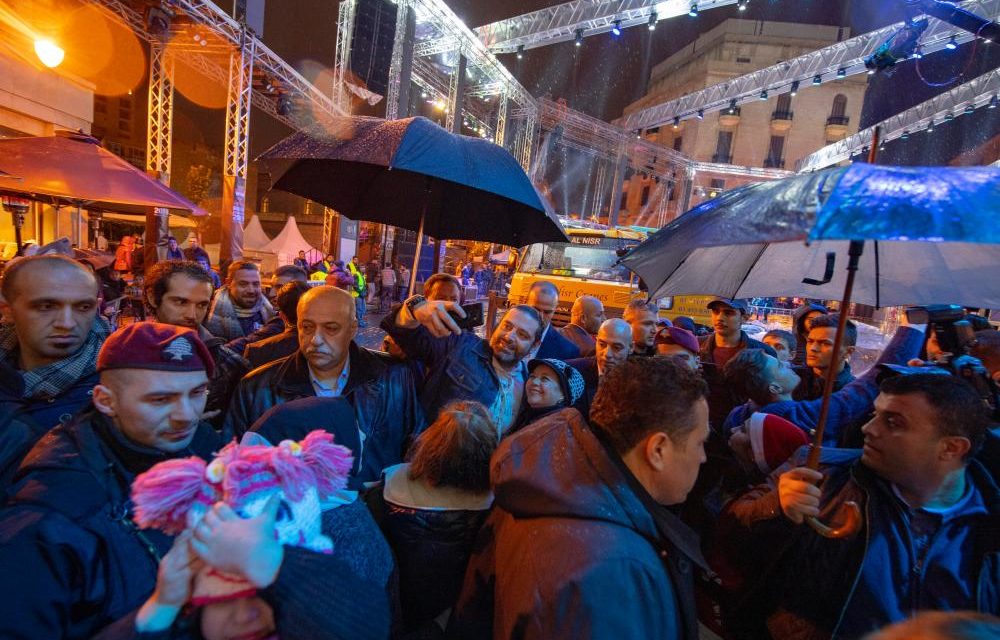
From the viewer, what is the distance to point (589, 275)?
1141cm

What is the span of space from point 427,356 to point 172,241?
918cm

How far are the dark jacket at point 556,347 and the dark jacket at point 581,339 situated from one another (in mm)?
134

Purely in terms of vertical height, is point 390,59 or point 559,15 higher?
point 559,15

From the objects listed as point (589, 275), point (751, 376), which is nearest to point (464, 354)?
point (751, 376)

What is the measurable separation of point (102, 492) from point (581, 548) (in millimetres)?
1425

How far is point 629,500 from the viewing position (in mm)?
1254

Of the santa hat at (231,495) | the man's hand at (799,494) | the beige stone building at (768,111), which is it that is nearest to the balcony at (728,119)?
the beige stone building at (768,111)

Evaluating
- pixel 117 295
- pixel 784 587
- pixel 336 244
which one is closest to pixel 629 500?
pixel 784 587

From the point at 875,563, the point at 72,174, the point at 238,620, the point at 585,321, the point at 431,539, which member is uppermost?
the point at 72,174

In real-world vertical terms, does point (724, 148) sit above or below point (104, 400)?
above

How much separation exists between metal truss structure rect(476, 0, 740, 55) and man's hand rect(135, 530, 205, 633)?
18742mm

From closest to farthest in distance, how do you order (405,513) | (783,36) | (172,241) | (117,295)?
(405,513)
(117,295)
(172,241)
(783,36)

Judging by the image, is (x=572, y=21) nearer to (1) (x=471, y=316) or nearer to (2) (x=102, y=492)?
(1) (x=471, y=316)

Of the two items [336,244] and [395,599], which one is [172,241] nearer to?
[336,244]
